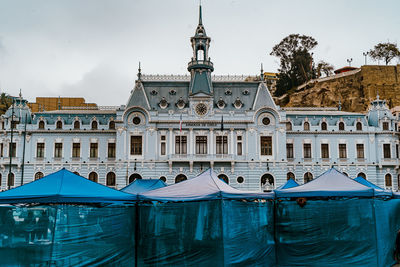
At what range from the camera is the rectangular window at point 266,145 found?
4947 cm

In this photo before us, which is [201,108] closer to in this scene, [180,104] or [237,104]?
[180,104]

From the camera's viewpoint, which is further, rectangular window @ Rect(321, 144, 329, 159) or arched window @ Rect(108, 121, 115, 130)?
rectangular window @ Rect(321, 144, 329, 159)

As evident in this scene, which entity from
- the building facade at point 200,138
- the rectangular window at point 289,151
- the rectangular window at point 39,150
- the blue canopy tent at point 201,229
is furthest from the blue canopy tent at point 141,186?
the rectangular window at point 39,150

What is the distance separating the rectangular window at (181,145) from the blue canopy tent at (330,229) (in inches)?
1223

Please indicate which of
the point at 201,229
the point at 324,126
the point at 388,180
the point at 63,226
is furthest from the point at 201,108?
the point at 63,226

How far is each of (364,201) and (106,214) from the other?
1006cm

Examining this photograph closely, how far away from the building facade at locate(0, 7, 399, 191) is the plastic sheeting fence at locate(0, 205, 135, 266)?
32144 millimetres

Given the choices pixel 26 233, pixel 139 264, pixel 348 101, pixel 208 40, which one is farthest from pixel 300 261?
pixel 348 101

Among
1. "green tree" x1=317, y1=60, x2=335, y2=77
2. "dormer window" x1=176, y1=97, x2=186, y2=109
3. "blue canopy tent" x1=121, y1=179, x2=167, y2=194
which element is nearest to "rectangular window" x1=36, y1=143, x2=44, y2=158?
"dormer window" x1=176, y1=97, x2=186, y2=109

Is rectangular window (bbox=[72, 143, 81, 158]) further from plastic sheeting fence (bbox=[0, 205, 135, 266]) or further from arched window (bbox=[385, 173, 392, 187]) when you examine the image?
plastic sheeting fence (bbox=[0, 205, 135, 266])

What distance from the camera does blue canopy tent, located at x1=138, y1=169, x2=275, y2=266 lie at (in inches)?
646

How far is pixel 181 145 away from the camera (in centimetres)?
4938

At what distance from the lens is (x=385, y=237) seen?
61.8ft

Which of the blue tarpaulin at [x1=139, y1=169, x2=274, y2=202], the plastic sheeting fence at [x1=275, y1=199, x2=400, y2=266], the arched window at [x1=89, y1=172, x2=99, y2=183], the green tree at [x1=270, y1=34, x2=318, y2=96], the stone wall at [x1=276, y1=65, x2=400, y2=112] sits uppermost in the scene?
the green tree at [x1=270, y1=34, x2=318, y2=96]
